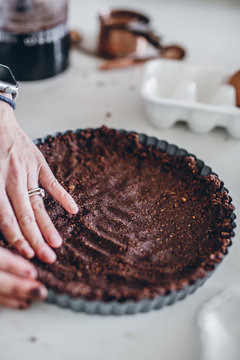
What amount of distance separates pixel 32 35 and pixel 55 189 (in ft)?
2.17

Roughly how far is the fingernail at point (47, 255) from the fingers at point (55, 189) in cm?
14

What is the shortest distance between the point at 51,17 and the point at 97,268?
0.98m

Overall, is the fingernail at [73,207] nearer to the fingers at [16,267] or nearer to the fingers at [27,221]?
the fingers at [27,221]

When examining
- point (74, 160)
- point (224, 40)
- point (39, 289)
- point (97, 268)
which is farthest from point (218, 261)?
point (224, 40)

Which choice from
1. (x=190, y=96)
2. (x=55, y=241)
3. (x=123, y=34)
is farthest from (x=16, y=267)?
(x=123, y=34)

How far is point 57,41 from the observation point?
1.50 metres

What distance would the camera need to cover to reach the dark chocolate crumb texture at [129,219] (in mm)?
847

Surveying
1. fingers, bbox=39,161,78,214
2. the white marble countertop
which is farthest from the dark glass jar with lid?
fingers, bbox=39,161,78,214

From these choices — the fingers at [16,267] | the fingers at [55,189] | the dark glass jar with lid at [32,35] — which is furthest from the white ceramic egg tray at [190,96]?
the fingers at [16,267]

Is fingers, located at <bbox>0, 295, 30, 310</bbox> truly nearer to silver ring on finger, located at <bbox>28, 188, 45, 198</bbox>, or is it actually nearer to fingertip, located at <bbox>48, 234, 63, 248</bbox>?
fingertip, located at <bbox>48, 234, 63, 248</bbox>

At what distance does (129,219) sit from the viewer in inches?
40.0

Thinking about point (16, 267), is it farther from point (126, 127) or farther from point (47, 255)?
point (126, 127)

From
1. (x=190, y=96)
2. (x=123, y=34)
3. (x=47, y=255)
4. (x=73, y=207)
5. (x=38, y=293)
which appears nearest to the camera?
(x=38, y=293)

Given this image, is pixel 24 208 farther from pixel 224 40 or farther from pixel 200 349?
pixel 224 40
